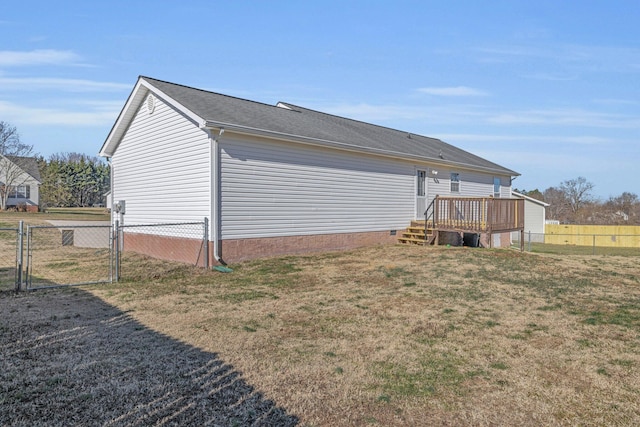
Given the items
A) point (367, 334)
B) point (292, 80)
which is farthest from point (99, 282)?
point (292, 80)

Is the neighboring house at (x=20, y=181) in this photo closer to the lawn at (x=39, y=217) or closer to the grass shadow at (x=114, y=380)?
the lawn at (x=39, y=217)

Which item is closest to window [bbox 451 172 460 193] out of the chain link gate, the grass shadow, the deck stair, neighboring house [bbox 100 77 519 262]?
neighboring house [bbox 100 77 519 262]

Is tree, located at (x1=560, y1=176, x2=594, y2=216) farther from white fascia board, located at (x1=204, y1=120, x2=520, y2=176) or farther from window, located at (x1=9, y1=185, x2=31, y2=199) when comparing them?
window, located at (x1=9, y1=185, x2=31, y2=199)

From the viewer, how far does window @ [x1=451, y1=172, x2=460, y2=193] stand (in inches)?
703

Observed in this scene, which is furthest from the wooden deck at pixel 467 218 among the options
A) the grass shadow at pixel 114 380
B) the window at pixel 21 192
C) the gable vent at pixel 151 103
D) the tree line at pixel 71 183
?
the tree line at pixel 71 183

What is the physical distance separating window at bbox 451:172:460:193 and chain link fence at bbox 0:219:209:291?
11595 mm

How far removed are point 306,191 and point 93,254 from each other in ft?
23.8

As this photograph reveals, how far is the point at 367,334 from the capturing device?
17.1 feet

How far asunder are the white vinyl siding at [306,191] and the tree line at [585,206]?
131ft

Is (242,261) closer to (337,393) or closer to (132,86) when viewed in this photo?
(132,86)

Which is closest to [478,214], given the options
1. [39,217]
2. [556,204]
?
[39,217]

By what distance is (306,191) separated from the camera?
12.2m

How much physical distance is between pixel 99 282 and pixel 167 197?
3.92m

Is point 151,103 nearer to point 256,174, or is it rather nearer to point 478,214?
point 256,174
